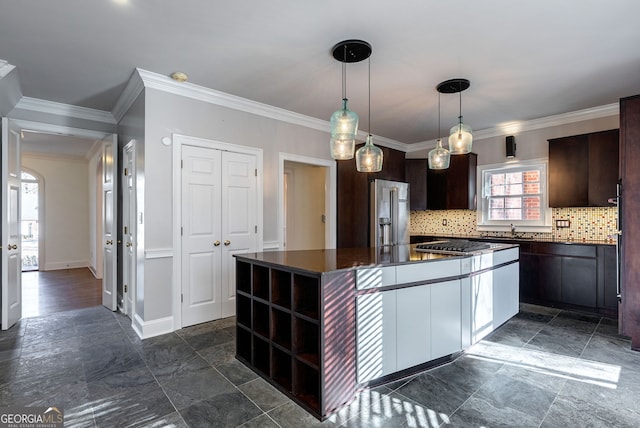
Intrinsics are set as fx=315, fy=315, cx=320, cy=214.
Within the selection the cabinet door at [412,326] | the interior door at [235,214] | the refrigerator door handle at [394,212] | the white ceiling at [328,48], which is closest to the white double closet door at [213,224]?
the interior door at [235,214]

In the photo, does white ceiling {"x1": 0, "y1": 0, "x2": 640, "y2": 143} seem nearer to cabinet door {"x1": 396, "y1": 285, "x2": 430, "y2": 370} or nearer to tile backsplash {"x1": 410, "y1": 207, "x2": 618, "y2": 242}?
tile backsplash {"x1": 410, "y1": 207, "x2": 618, "y2": 242}

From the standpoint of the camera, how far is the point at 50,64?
2977mm

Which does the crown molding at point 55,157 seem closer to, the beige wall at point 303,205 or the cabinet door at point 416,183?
the beige wall at point 303,205

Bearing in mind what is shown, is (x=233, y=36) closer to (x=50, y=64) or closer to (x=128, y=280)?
(x=50, y=64)

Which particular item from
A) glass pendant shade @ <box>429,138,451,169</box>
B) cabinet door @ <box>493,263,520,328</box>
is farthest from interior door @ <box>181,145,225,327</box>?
cabinet door @ <box>493,263,520,328</box>

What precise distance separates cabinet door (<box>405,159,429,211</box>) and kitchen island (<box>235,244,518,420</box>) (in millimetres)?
2787

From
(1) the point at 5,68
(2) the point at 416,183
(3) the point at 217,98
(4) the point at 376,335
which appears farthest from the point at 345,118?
(2) the point at 416,183

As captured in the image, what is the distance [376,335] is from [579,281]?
342 centimetres

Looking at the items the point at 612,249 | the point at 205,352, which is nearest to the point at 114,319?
the point at 205,352

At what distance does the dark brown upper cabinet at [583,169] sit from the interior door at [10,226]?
680 cm

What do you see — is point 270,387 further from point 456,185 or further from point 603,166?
point 603,166

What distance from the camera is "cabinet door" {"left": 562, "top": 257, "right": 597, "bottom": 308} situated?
12.8 ft

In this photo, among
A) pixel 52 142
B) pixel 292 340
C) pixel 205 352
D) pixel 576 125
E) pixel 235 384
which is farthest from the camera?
pixel 52 142

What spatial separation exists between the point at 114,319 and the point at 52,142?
409cm
